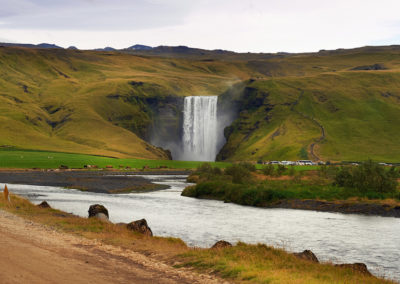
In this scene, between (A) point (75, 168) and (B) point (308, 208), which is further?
(A) point (75, 168)

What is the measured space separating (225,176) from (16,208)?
46744mm

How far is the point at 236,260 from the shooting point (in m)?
22.6

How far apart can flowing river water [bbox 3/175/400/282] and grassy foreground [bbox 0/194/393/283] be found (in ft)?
19.9

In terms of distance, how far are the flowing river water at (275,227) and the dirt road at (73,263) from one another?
35.0 feet

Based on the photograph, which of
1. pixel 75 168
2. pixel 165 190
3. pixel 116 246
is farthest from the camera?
pixel 75 168

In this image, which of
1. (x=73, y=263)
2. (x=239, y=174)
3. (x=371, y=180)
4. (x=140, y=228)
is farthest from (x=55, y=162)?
(x=73, y=263)

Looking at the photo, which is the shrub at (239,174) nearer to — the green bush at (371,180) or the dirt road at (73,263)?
the green bush at (371,180)

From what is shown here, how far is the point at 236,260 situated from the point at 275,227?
22.9m

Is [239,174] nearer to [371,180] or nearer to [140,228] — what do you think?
[371,180]

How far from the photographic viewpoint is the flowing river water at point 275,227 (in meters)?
34.0

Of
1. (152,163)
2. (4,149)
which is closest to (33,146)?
(4,149)

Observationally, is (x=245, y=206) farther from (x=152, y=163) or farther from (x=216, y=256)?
(x=152, y=163)

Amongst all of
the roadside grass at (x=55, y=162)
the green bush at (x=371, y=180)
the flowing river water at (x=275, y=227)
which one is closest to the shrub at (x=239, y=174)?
the flowing river water at (x=275, y=227)

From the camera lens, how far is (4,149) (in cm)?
16612
